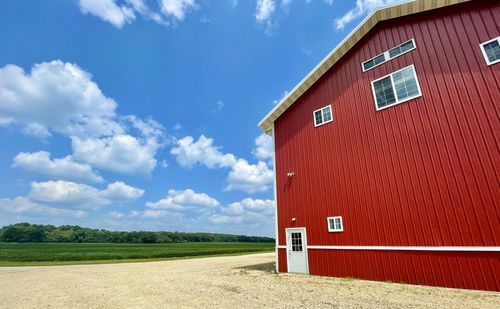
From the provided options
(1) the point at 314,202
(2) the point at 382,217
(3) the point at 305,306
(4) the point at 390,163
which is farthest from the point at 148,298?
(4) the point at 390,163

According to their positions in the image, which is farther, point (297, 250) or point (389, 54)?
point (297, 250)

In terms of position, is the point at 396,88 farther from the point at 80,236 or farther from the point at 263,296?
the point at 80,236

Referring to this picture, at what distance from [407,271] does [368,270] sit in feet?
4.15

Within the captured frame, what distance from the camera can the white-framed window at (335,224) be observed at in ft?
32.8

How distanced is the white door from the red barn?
1.8 inches

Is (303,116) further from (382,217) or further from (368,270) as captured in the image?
(368,270)

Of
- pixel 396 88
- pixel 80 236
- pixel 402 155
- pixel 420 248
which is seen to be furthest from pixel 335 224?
pixel 80 236

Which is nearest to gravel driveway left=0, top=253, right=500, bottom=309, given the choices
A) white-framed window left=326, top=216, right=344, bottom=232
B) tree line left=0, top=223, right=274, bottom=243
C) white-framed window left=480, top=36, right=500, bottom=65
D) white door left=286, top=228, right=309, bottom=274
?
white door left=286, top=228, right=309, bottom=274

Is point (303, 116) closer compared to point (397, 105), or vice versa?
point (397, 105)

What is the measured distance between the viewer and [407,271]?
8086 mm

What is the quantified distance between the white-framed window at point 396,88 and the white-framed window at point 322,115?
201cm

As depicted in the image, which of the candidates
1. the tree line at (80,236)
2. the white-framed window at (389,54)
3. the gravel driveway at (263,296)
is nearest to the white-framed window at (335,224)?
the gravel driveway at (263,296)

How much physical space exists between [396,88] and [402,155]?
2.76 metres

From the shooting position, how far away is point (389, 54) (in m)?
10.3
